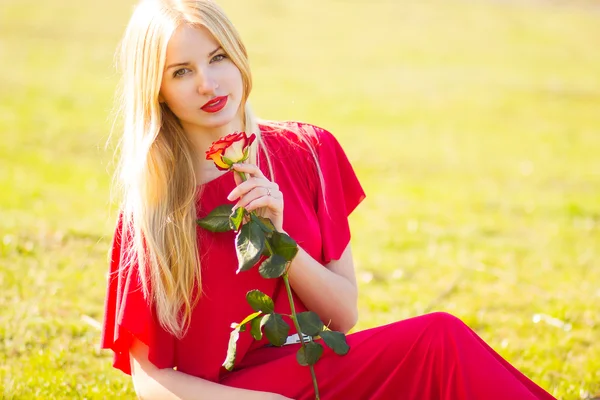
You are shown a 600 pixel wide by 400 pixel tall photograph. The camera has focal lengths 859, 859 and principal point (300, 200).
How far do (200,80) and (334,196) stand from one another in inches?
26.8

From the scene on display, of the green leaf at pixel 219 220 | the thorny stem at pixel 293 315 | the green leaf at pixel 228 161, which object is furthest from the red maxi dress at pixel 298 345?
the green leaf at pixel 228 161

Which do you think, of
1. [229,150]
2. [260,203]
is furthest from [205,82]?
[260,203]

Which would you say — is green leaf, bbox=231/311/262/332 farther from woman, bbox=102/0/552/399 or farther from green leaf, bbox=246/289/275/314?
woman, bbox=102/0/552/399

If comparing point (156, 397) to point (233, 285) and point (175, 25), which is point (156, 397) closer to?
point (233, 285)

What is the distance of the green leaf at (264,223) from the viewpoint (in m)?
2.56

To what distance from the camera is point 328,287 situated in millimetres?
2996

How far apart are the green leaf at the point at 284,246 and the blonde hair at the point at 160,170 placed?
0.38 metres

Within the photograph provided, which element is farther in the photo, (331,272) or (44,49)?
(44,49)

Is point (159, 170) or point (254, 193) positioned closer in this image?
point (254, 193)

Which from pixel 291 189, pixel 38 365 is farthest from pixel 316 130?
pixel 38 365

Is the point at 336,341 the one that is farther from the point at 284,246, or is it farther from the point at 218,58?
the point at 218,58

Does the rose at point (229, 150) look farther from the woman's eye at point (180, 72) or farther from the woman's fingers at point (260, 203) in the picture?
the woman's eye at point (180, 72)

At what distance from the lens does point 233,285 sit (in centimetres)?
292

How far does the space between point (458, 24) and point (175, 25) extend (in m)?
23.8
